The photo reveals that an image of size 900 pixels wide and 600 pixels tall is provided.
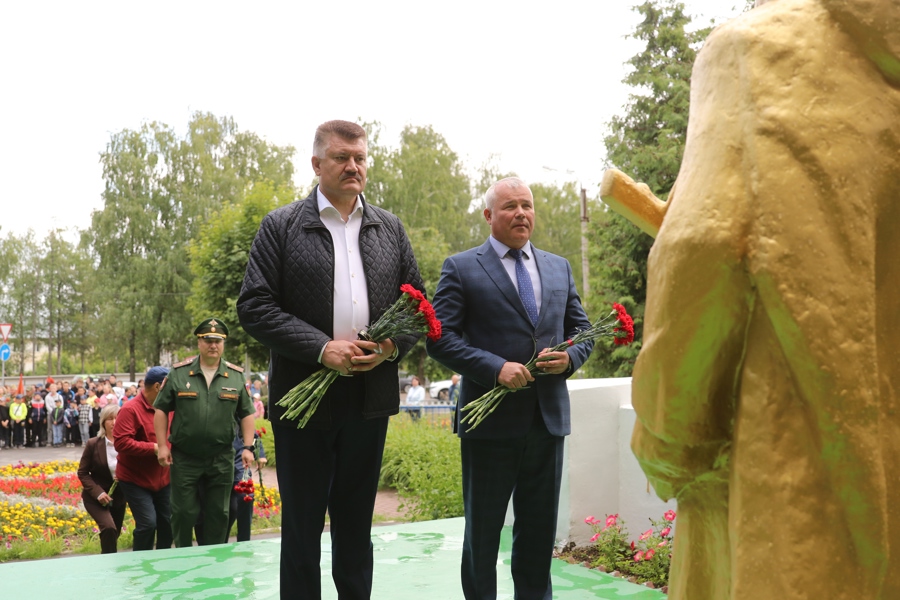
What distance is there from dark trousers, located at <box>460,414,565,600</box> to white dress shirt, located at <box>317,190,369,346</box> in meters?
0.77

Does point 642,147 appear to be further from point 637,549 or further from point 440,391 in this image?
point 440,391

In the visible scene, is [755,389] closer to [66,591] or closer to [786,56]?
[786,56]

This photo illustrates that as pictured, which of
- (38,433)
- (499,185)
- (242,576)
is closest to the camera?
(499,185)

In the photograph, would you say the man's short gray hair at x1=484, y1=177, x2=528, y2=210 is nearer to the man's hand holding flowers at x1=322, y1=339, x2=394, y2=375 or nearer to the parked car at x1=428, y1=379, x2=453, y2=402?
the man's hand holding flowers at x1=322, y1=339, x2=394, y2=375

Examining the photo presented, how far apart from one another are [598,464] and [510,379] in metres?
2.56

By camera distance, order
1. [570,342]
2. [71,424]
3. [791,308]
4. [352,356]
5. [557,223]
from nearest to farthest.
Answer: [791,308], [352,356], [570,342], [71,424], [557,223]

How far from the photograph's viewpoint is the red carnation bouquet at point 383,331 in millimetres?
3273

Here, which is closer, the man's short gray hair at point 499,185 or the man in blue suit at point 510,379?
the man in blue suit at point 510,379

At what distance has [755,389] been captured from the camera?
159 cm

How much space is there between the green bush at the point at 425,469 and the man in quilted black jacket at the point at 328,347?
5.27 meters

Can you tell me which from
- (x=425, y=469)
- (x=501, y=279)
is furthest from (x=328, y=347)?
(x=425, y=469)

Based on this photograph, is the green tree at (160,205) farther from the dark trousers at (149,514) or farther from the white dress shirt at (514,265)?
the white dress shirt at (514,265)

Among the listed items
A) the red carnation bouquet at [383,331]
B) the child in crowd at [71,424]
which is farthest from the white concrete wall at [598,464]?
the child in crowd at [71,424]

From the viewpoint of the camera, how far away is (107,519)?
6910 millimetres
